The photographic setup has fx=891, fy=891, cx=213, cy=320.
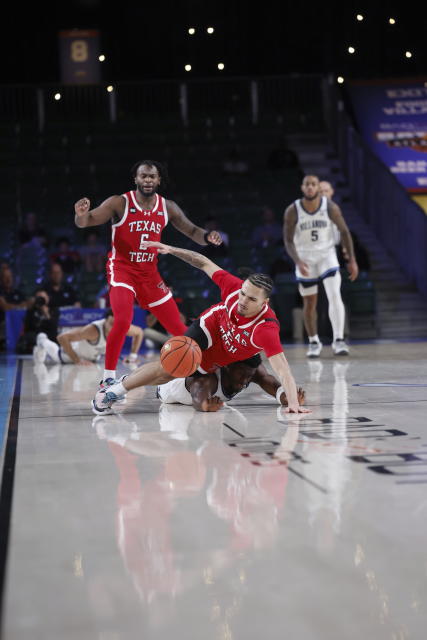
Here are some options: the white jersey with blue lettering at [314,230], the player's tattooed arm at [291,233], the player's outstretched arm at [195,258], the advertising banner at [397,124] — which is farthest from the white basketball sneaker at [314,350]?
the advertising banner at [397,124]

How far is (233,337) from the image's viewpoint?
5.26m

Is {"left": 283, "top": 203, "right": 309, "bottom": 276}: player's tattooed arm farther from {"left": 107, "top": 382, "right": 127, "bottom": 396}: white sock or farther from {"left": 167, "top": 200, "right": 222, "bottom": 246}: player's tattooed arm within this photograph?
{"left": 107, "top": 382, "right": 127, "bottom": 396}: white sock

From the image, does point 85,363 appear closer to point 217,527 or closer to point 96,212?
point 96,212

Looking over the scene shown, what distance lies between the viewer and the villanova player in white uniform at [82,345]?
9547 millimetres

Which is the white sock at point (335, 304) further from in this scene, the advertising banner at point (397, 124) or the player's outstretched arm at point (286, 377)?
the advertising banner at point (397, 124)

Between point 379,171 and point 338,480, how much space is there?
1282 cm

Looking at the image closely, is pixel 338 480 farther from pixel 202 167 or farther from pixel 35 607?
pixel 202 167

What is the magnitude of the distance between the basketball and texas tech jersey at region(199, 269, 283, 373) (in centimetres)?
25

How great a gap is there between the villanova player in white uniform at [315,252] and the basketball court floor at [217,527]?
4.13 meters

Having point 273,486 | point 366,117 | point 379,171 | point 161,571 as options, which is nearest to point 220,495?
point 273,486

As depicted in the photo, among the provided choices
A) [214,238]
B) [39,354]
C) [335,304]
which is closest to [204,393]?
[214,238]

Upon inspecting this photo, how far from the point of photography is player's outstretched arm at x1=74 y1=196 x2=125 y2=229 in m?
5.75

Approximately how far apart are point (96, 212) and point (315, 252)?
367 centimetres

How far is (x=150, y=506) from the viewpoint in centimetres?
298
